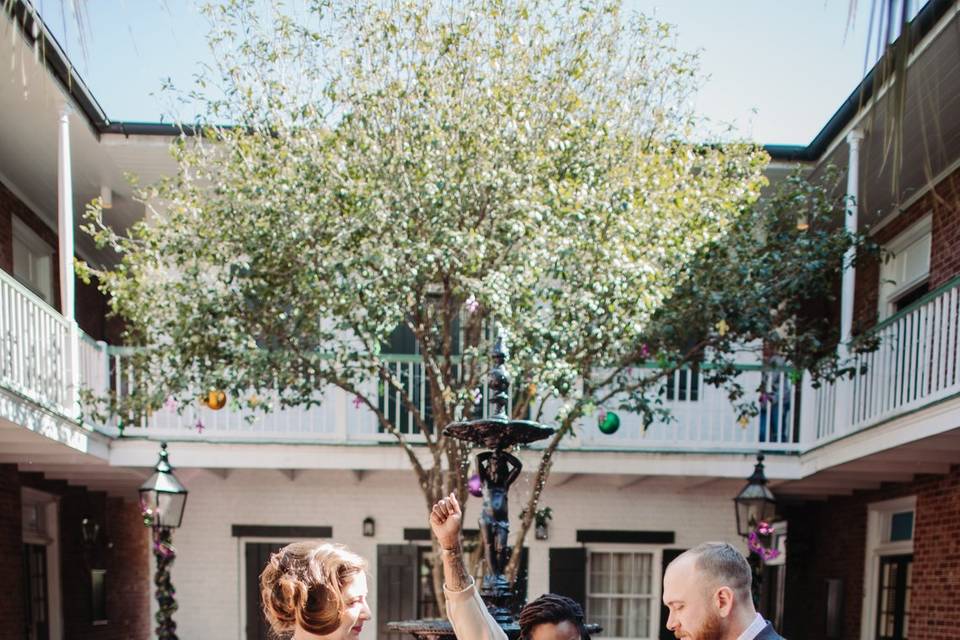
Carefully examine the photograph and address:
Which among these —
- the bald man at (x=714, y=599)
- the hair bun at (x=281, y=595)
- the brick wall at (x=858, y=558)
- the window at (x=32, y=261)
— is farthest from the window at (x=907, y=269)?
the window at (x=32, y=261)

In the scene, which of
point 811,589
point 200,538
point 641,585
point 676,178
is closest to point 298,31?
point 676,178

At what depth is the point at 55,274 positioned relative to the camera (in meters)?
10.2

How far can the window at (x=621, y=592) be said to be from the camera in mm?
10336

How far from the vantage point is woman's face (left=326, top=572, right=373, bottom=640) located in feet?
6.31

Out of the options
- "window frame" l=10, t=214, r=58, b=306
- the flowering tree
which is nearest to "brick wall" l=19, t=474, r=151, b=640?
"window frame" l=10, t=214, r=58, b=306

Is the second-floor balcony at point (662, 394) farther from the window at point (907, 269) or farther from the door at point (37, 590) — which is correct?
the door at point (37, 590)

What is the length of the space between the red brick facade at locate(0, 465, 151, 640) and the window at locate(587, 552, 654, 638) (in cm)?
631

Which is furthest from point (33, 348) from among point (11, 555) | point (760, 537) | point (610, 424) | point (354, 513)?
point (760, 537)

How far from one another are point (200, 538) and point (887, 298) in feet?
28.8

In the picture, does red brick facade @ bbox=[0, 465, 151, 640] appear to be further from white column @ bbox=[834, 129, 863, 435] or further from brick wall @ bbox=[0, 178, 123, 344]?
white column @ bbox=[834, 129, 863, 435]

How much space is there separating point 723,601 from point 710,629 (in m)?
0.08

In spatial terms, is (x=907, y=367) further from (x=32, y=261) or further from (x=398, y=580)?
(x=32, y=261)

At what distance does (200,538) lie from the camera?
400 inches

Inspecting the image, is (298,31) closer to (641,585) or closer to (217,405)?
(217,405)
